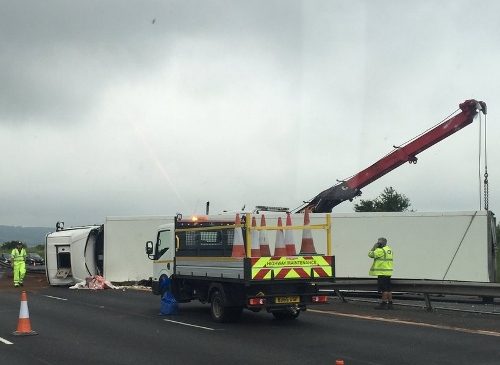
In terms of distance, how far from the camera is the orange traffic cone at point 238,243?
512 inches

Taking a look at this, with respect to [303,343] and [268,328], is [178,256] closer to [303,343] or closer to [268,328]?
[268,328]

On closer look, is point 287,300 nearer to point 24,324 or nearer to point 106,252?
point 24,324

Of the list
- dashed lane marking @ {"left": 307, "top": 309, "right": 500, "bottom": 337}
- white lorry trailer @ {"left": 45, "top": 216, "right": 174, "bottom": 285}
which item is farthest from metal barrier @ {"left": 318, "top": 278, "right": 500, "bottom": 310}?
white lorry trailer @ {"left": 45, "top": 216, "right": 174, "bottom": 285}

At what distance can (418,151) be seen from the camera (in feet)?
78.2

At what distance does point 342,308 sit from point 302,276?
13.9 ft

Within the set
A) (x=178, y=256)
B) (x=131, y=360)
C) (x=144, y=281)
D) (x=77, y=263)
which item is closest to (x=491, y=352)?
(x=131, y=360)

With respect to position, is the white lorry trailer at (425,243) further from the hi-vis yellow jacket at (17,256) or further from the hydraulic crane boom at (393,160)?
the hi-vis yellow jacket at (17,256)

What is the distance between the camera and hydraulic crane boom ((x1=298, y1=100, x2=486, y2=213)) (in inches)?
886

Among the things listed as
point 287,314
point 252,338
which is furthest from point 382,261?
point 252,338

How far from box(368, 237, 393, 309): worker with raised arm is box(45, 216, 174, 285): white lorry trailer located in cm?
1109

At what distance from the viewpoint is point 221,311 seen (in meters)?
13.6

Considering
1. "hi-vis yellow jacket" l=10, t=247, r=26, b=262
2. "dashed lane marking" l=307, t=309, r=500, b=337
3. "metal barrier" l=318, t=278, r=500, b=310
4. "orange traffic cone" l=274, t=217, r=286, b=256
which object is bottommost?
"dashed lane marking" l=307, t=309, r=500, b=337

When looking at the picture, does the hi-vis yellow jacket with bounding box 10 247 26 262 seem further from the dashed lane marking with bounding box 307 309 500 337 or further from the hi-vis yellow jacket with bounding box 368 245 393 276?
the hi-vis yellow jacket with bounding box 368 245 393 276

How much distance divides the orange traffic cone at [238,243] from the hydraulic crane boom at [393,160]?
488 inches
